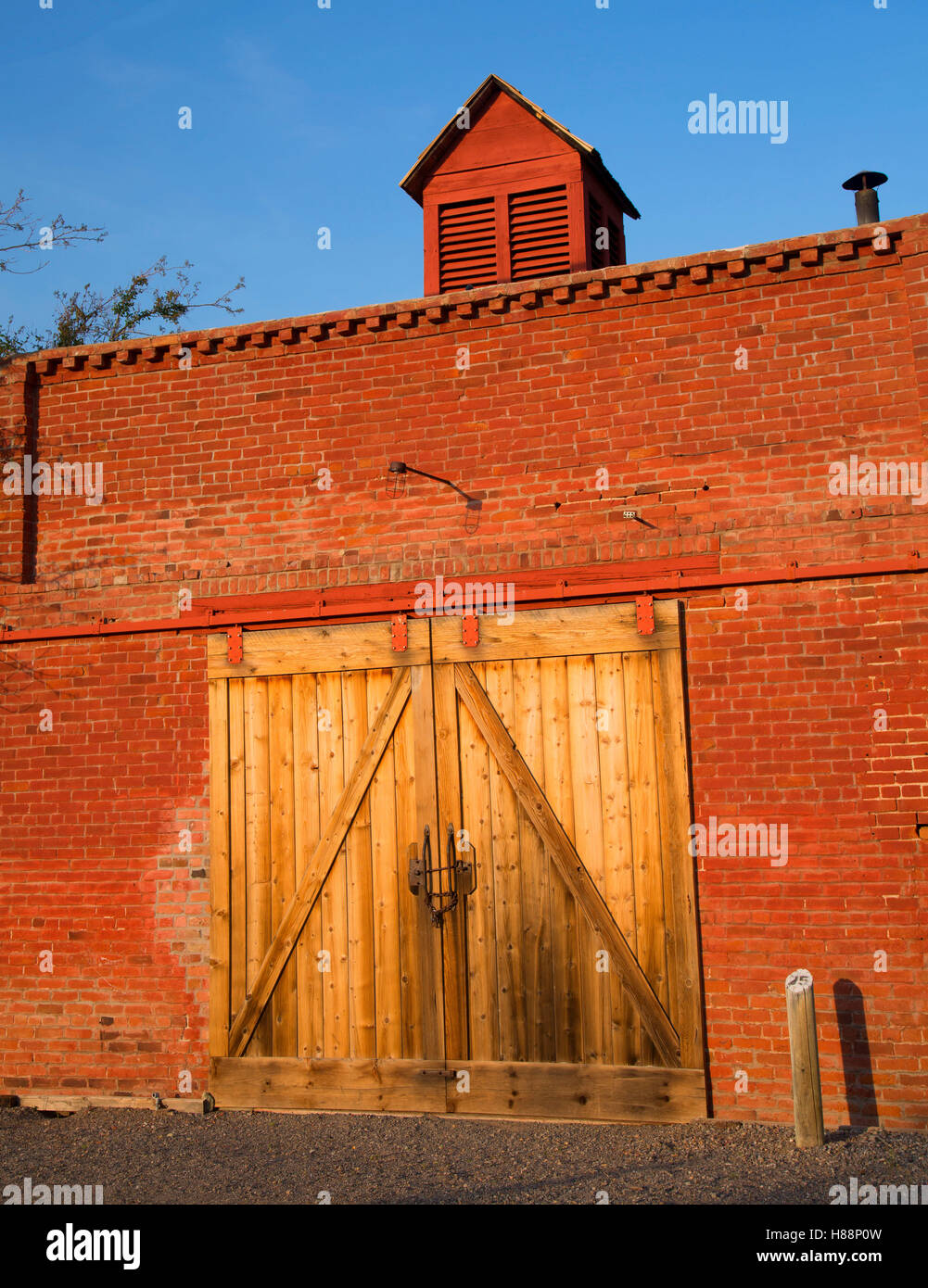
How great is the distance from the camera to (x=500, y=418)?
766 cm

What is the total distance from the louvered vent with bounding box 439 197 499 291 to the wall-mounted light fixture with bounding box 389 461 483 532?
168 inches

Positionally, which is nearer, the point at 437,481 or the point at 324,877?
the point at 324,877

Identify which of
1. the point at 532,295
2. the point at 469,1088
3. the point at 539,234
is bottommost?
the point at 469,1088

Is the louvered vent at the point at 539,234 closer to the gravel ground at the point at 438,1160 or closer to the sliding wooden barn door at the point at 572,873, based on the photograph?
the sliding wooden barn door at the point at 572,873

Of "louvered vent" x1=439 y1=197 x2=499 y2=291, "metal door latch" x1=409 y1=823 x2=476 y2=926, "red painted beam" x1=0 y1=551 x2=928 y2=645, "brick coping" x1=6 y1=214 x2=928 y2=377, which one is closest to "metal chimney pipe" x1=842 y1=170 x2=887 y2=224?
"brick coping" x1=6 y1=214 x2=928 y2=377

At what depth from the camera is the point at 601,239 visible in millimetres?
11609

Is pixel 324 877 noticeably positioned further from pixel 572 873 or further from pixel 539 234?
pixel 539 234

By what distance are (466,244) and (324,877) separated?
7.15 metres

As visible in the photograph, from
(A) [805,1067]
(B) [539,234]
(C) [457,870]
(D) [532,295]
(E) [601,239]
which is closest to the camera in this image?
(A) [805,1067]

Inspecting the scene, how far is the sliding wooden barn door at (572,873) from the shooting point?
6.80 m

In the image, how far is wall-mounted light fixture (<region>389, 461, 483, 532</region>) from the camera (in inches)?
300

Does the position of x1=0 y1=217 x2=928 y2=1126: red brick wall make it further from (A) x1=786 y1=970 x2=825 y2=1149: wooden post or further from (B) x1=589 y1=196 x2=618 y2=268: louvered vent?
(B) x1=589 y1=196 x2=618 y2=268: louvered vent

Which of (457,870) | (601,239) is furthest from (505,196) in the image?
(457,870)
